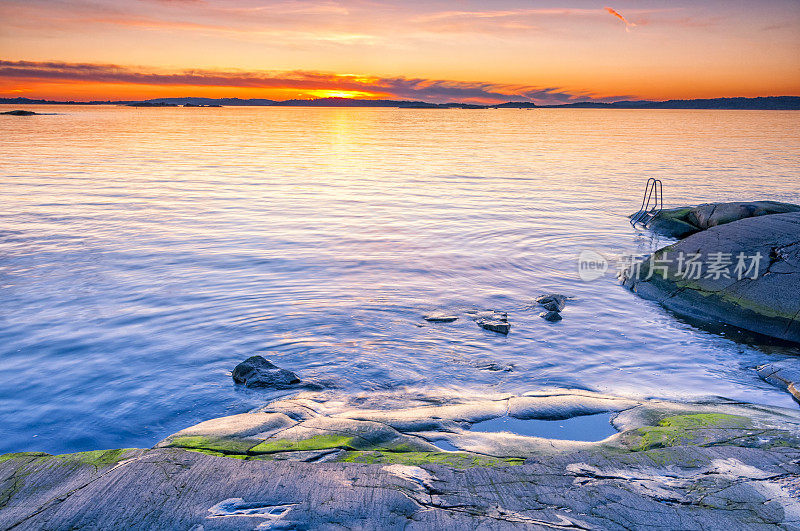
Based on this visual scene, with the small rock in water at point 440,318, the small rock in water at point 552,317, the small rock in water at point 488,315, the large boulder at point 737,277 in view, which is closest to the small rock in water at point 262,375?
the small rock in water at point 440,318

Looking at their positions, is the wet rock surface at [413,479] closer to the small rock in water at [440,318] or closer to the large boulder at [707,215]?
the small rock in water at [440,318]

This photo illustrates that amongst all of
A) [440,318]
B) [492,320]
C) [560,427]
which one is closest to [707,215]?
[492,320]

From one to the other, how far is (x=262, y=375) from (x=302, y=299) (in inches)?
161

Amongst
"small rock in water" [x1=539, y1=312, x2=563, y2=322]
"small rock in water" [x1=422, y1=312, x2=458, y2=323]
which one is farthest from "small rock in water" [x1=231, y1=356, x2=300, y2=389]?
"small rock in water" [x1=539, y1=312, x2=563, y2=322]

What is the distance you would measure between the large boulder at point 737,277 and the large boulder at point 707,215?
3201 mm

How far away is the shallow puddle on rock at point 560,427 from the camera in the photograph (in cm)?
573

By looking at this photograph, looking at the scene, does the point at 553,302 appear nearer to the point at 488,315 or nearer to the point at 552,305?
the point at 552,305

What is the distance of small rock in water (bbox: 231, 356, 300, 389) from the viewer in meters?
7.14

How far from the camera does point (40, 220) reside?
57.2 feet

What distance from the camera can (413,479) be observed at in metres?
4.23

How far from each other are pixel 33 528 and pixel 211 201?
66.7 ft

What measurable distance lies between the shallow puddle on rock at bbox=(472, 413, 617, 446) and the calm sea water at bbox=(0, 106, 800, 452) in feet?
4.21

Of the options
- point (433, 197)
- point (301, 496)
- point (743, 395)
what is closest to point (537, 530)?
point (301, 496)

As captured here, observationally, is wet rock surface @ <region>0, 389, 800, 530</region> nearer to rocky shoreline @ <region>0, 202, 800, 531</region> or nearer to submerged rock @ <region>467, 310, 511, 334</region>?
rocky shoreline @ <region>0, 202, 800, 531</region>
